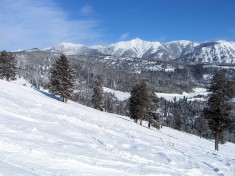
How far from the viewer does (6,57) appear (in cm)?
7088

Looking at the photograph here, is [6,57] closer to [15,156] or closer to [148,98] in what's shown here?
[148,98]

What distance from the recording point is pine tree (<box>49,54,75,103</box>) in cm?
5859

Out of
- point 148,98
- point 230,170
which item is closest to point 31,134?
point 230,170

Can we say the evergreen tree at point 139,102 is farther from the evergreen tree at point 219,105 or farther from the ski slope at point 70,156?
the ski slope at point 70,156

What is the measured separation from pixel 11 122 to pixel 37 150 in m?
7.53

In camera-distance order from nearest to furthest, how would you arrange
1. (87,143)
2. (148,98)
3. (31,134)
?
(31,134) → (87,143) → (148,98)

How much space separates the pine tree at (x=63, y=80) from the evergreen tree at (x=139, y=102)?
15.6 meters

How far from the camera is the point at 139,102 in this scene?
222 feet

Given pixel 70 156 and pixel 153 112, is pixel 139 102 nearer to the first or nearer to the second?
pixel 153 112

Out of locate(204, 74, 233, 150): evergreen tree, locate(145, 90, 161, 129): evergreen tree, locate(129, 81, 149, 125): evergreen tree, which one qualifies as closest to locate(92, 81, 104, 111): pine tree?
locate(129, 81, 149, 125): evergreen tree

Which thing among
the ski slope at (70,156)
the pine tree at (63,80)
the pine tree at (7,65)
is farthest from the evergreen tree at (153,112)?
the ski slope at (70,156)

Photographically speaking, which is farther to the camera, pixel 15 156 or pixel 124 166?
pixel 124 166

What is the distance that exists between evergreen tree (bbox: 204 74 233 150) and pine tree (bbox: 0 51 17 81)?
4884cm

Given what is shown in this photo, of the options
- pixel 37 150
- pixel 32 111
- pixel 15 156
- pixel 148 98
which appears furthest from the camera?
pixel 148 98
